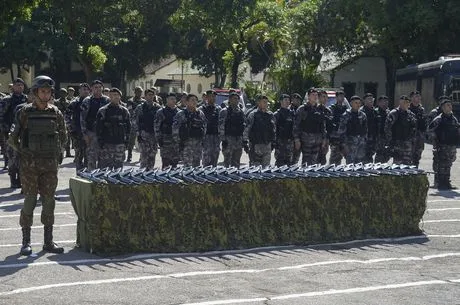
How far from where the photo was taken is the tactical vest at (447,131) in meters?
18.9

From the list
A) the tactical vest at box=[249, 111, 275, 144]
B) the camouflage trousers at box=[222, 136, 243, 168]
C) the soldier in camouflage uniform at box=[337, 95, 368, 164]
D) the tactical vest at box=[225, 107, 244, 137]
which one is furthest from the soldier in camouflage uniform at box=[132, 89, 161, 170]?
the soldier in camouflage uniform at box=[337, 95, 368, 164]

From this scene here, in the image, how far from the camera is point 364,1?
50062mm

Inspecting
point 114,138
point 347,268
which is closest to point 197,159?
point 114,138

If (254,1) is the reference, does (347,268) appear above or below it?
below

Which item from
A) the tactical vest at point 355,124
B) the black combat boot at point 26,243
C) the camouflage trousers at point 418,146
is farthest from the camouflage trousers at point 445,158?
the black combat boot at point 26,243

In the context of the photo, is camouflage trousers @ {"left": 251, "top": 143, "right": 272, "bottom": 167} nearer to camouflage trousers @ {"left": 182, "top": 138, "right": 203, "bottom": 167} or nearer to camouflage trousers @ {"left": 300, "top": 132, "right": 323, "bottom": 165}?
camouflage trousers @ {"left": 300, "top": 132, "right": 323, "bottom": 165}

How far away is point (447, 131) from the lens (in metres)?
18.9

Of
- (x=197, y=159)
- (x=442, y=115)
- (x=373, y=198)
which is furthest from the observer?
(x=442, y=115)

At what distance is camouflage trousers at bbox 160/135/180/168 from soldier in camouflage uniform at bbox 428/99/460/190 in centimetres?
498

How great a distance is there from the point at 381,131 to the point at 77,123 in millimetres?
5851

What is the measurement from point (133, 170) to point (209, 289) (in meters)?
2.53

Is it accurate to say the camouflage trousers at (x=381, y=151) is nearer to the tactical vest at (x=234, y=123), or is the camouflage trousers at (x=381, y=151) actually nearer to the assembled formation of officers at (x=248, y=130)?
the assembled formation of officers at (x=248, y=130)

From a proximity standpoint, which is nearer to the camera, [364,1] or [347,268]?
[347,268]

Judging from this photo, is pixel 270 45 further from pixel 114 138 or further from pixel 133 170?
pixel 133 170
